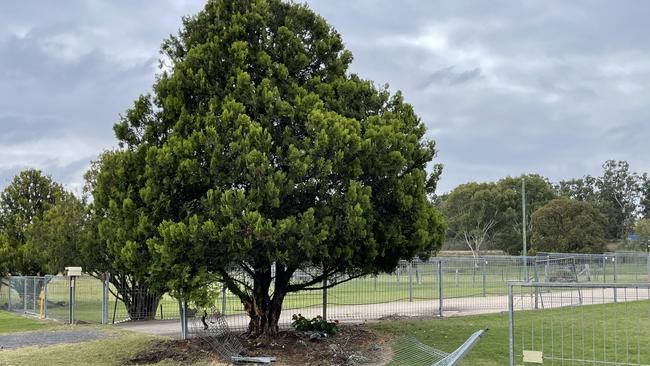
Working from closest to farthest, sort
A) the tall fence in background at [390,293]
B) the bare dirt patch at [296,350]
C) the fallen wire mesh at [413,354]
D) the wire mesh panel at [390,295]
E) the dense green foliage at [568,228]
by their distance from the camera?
1. the fallen wire mesh at [413,354]
2. the bare dirt patch at [296,350]
3. the tall fence in background at [390,293]
4. the wire mesh panel at [390,295]
5. the dense green foliage at [568,228]

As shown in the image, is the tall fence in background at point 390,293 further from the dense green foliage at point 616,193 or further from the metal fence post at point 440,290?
the dense green foliage at point 616,193

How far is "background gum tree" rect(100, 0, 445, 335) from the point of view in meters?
11.2

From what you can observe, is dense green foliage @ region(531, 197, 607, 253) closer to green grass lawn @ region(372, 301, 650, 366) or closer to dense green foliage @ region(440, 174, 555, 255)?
dense green foliage @ region(440, 174, 555, 255)

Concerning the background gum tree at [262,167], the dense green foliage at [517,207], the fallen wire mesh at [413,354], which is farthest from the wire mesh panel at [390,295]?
the dense green foliage at [517,207]

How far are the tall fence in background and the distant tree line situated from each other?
98.3ft

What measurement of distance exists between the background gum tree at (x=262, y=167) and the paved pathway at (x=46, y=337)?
449 centimetres

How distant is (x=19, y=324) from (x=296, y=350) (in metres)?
12.6

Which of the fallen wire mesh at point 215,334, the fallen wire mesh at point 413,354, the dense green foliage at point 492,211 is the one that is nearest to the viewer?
the fallen wire mesh at point 413,354

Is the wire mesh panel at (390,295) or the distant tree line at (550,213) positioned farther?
the distant tree line at (550,213)

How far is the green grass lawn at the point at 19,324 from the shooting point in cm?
1927

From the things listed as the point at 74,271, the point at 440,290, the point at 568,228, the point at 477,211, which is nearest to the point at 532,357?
the point at 440,290

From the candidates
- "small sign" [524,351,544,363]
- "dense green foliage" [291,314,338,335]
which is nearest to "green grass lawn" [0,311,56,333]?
"dense green foliage" [291,314,338,335]

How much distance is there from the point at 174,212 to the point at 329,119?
3.42m

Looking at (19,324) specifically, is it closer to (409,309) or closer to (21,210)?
(21,210)
